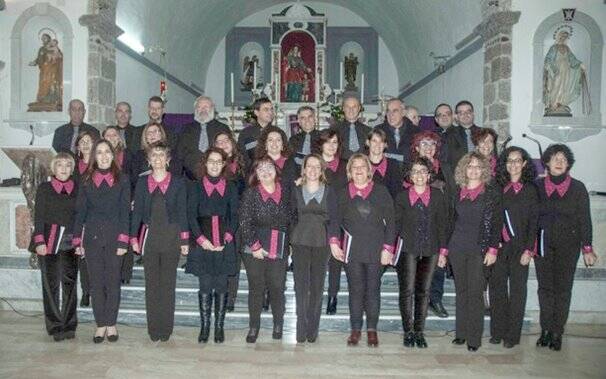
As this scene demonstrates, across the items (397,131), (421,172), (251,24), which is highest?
(251,24)

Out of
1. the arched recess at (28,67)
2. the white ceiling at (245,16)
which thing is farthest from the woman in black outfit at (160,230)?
the white ceiling at (245,16)

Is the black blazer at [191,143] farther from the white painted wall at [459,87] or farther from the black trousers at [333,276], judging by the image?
the white painted wall at [459,87]

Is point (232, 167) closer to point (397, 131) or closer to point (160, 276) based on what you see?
point (160, 276)

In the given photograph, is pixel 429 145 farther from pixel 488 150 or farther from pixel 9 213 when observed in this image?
pixel 9 213

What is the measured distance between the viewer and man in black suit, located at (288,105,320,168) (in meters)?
5.76

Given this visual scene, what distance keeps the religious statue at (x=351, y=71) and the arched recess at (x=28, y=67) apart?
970 centimetres

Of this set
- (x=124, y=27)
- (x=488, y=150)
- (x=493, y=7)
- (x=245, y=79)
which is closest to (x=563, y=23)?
(x=493, y=7)

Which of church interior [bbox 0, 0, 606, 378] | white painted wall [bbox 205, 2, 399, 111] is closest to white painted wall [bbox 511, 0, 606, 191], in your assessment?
church interior [bbox 0, 0, 606, 378]

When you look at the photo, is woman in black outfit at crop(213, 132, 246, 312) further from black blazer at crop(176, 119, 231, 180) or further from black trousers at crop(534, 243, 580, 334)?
black trousers at crop(534, 243, 580, 334)

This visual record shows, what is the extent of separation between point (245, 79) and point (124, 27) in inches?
298

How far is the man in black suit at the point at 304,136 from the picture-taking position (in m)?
5.76

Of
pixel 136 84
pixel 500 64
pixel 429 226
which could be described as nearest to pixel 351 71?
pixel 136 84

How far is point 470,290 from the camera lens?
4910mm

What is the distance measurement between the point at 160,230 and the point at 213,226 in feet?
1.45
